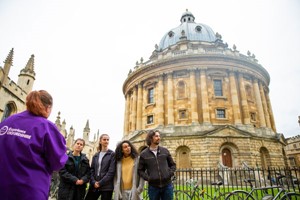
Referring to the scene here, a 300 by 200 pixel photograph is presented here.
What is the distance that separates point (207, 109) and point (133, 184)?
62.9ft

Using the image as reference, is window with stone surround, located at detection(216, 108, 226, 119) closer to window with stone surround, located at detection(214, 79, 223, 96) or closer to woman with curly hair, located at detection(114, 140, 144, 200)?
window with stone surround, located at detection(214, 79, 223, 96)

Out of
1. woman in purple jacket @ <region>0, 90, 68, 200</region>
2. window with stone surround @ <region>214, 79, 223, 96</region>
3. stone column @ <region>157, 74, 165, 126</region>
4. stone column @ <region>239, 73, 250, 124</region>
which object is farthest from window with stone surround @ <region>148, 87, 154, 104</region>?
woman in purple jacket @ <region>0, 90, 68, 200</region>

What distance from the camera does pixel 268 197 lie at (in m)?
6.16

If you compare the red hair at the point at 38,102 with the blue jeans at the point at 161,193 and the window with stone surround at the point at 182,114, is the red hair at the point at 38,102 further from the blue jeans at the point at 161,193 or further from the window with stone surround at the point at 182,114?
the window with stone surround at the point at 182,114

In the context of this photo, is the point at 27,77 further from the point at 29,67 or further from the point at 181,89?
the point at 181,89

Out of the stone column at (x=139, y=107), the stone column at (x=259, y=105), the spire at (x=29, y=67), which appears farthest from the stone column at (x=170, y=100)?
the spire at (x=29, y=67)

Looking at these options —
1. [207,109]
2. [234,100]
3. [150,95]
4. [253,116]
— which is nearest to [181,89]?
[207,109]

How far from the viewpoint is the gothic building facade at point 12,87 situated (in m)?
20.1

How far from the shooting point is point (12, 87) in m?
21.5

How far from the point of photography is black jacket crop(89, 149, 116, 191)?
4.36 m

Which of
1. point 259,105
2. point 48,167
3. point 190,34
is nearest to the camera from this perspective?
point 48,167

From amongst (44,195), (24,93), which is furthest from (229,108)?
(24,93)

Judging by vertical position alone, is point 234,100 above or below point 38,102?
above

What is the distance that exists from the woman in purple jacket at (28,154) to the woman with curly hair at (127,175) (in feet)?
7.66
